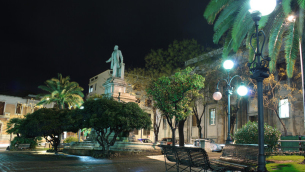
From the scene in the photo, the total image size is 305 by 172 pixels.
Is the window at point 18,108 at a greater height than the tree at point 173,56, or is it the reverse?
the tree at point 173,56

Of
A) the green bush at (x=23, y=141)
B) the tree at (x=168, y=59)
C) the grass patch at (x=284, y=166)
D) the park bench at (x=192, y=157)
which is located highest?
the tree at (x=168, y=59)

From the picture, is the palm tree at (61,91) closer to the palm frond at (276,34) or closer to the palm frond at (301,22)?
the palm frond at (276,34)

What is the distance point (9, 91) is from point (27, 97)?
4.17m

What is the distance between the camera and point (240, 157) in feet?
25.6

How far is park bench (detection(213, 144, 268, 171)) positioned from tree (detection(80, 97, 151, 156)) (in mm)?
7023

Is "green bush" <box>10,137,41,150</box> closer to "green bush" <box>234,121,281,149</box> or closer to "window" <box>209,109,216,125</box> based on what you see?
"green bush" <box>234,121,281,149</box>

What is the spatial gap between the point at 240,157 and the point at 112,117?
26.4 ft

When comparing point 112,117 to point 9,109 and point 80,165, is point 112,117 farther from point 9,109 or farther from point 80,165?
point 9,109

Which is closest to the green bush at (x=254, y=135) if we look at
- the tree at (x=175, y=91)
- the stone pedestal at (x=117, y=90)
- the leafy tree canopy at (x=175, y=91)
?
the tree at (x=175, y=91)

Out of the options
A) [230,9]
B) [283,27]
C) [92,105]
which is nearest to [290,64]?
[283,27]

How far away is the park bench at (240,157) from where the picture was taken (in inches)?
267

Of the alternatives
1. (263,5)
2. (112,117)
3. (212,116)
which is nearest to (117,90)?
(112,117)

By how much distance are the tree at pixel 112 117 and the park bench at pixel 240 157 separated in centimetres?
702

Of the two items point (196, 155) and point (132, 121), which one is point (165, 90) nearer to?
point (132, 121)
